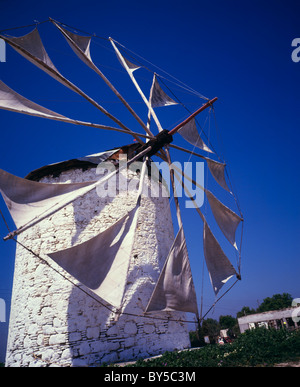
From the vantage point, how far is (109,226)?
707 cm

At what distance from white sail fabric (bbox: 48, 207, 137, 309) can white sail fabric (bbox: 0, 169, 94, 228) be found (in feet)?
4.34

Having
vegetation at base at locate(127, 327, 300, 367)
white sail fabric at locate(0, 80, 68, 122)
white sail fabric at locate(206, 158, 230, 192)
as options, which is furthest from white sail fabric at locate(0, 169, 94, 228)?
white sail fabric at locate(206, 158, 230, 192)

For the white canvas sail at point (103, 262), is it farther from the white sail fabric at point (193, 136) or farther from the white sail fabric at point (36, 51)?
the white sail fabric at point (193, 136)

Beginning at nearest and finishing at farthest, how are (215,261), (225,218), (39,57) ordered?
(39,57), (215,261), (225,218)

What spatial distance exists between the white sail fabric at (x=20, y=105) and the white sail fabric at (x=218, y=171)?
600 centimetres

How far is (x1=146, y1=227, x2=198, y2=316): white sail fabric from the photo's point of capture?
6.59 meters

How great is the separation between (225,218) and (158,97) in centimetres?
624

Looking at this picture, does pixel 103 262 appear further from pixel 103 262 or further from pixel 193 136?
pixel 193 136

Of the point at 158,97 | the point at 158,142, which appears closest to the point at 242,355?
the point at 158,142

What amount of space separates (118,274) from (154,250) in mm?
2684

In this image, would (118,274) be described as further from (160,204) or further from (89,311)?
(160,204)

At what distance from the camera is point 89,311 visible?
714 centimetres

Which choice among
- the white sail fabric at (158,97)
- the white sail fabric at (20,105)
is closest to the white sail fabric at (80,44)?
the white sail fabric at (20,105)

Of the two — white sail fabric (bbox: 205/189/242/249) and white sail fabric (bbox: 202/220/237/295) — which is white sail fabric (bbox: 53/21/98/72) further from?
white sail fabric (bbox: 202/220/237/295)
